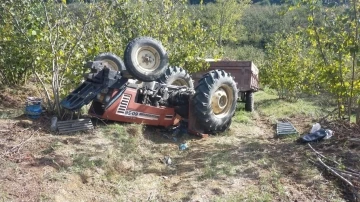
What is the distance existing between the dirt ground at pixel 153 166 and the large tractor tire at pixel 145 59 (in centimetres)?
85

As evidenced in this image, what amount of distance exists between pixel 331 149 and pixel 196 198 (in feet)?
8.30

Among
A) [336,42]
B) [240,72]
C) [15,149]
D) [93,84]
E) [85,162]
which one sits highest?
[336,42]

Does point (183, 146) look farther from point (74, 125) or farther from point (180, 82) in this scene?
point (180, 82)

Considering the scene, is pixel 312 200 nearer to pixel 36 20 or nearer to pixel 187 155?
pixel 187 155

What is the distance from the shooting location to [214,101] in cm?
685

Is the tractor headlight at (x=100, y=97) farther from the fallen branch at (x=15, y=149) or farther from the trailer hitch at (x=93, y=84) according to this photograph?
the fallen branch at (x=15, y=149)

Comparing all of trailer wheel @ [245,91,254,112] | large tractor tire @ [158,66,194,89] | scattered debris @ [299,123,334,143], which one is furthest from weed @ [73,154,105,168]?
trailer wheel @ [245,91,254,112]

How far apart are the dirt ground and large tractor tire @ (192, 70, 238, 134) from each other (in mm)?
358

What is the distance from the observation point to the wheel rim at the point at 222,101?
686 cm

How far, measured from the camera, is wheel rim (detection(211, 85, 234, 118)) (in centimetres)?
686

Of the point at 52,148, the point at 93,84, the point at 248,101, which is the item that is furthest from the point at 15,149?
the point at 248,101

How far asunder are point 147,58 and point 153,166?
1.83m

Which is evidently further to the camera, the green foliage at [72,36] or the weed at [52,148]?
the green foliage at [72,36]

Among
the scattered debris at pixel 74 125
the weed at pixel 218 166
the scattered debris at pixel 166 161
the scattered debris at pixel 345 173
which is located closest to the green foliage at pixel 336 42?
the scattered debris at pixel 345 173
